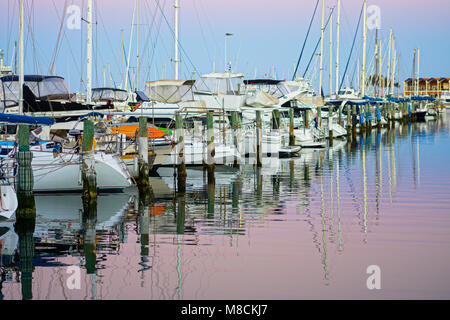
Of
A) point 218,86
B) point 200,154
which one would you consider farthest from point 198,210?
point 218,86

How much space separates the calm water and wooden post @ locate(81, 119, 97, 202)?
1.75ft

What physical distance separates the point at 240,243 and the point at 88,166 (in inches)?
240

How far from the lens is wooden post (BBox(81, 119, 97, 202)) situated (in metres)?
18.0

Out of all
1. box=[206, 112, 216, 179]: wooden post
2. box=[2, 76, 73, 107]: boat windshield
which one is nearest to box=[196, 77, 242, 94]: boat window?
box=[2, 76, 73, 107]: boat windshield

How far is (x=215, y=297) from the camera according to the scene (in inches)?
403

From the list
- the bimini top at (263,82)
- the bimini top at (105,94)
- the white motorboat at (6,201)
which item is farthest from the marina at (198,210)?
the bimini top at (105,94)

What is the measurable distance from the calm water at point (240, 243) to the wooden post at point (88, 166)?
53 centimetres

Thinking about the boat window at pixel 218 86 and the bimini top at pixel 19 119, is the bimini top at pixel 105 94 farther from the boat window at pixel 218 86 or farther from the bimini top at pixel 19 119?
the bimini top at pixel 19 119

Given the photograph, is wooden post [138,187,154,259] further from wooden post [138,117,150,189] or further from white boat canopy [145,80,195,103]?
white boat canopy [145,80,195,103]

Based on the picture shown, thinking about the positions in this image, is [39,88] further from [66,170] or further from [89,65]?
[66,170]

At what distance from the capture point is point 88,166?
59.6ft

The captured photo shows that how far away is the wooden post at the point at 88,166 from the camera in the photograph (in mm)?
18047
